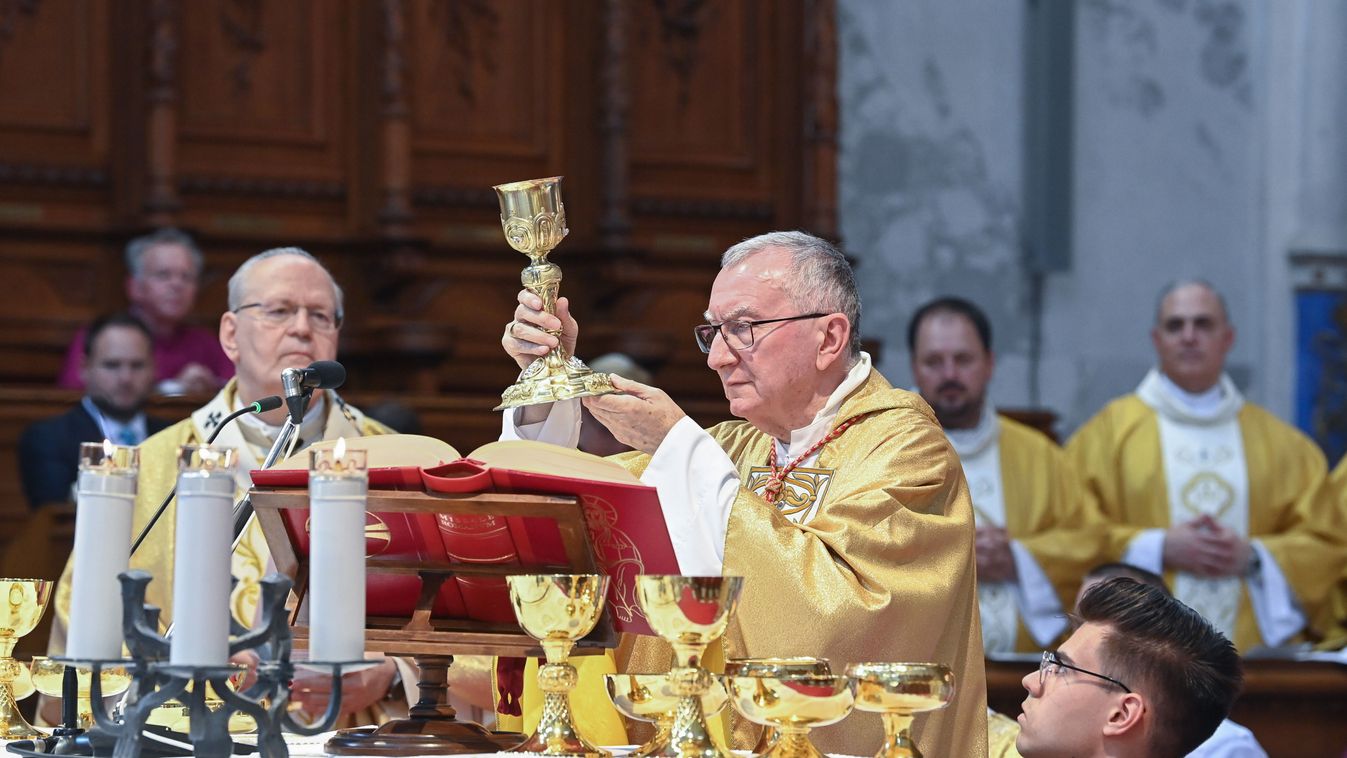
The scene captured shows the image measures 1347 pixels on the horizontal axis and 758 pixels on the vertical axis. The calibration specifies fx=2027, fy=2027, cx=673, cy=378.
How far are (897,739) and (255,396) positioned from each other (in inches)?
115

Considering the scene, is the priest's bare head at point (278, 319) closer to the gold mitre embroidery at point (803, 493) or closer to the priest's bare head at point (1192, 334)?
the gold mitre embroidery at point (803, 493)

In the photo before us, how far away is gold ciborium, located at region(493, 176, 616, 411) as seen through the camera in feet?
12.2

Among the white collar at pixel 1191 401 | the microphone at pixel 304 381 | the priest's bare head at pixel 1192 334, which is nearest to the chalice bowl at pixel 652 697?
the microphone at pixel 304 381

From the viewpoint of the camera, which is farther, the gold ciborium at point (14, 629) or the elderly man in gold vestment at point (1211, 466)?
the elderly man in gold vestment at point (1211, 466)

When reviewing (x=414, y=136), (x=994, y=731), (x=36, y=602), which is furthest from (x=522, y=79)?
(x=36, y=602)

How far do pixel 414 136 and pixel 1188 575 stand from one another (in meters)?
3.93

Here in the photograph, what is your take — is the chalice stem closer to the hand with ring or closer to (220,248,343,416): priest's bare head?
the hand with ring

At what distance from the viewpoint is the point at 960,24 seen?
1049cm

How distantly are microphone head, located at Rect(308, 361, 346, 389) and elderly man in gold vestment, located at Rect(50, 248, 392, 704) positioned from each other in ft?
5.96

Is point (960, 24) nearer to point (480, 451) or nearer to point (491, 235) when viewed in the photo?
point (491, 235)

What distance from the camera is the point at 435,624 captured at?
329 cm

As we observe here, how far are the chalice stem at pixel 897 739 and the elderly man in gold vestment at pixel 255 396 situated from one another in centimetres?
267

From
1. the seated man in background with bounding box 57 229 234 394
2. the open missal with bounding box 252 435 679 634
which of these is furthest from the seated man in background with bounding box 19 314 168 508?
the open missal with bounding box 252 435 679 634

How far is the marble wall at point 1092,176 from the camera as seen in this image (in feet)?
34.0
